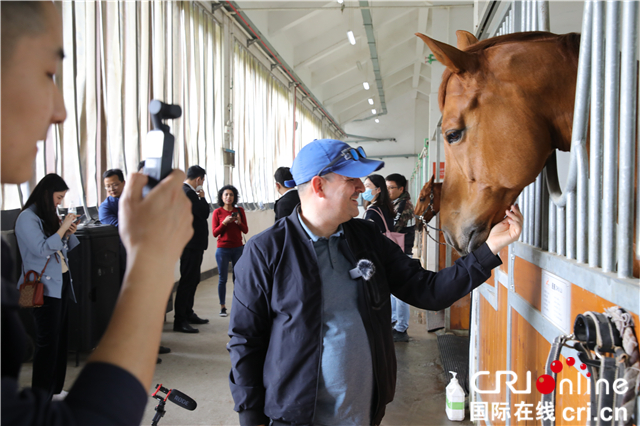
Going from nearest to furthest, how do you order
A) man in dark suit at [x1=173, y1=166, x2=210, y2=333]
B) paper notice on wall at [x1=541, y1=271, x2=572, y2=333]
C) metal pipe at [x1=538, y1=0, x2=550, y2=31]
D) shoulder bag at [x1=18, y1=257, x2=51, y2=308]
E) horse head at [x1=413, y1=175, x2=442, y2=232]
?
paper notice on wall at [x1=541, y1=271, x2=572, y2=333] → metal pipe at [x1=538, y1=0, x2=550, y2=31] → shoulder bag at [x1=18, y1=257, x2=51, y2=308] → horse head at [x1=413, y1=175, x2=442, y2=232] → man in dark suit at [x1=173, y1=166, x2=210, y2=333]

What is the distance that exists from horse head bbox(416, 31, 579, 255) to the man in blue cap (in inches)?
8.8

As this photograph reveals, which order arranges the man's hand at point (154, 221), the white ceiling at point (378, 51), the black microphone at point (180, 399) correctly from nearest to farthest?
the man's hand at point (154, 221)
the black microphone at point (180, 399)
the white ceiling at point (378, 51)

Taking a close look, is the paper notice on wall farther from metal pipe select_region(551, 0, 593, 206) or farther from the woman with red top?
the woman with red top

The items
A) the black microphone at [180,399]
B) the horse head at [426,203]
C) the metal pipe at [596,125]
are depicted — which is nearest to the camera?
the metal pipe at [596,125]

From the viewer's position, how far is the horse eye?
138 centimetres

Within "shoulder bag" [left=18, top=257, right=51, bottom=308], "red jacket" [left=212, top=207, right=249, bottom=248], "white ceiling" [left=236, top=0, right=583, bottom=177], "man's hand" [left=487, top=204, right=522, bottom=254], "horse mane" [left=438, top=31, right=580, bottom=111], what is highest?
"white ceiling" [left=236, top=0, right=583, bottom=177]

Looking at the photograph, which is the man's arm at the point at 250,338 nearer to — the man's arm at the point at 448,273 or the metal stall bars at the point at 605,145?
the man's arm at the point at 448,273

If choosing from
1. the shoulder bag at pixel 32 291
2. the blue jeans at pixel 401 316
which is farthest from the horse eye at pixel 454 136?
the blue jeans at pixel 401 316

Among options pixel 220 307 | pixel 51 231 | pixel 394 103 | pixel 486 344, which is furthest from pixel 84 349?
pixel 394 103

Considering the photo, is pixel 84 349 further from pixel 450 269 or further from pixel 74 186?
pixel 450 269

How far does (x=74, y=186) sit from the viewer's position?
4.68 m

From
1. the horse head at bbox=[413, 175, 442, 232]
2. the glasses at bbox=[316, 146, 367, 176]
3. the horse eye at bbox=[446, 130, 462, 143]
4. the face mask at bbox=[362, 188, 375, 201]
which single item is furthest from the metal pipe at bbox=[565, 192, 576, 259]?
the face mask at bbox=[362, 188, 375, 201]

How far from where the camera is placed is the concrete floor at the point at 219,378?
3.02 m

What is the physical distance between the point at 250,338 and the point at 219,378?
7.78ft
